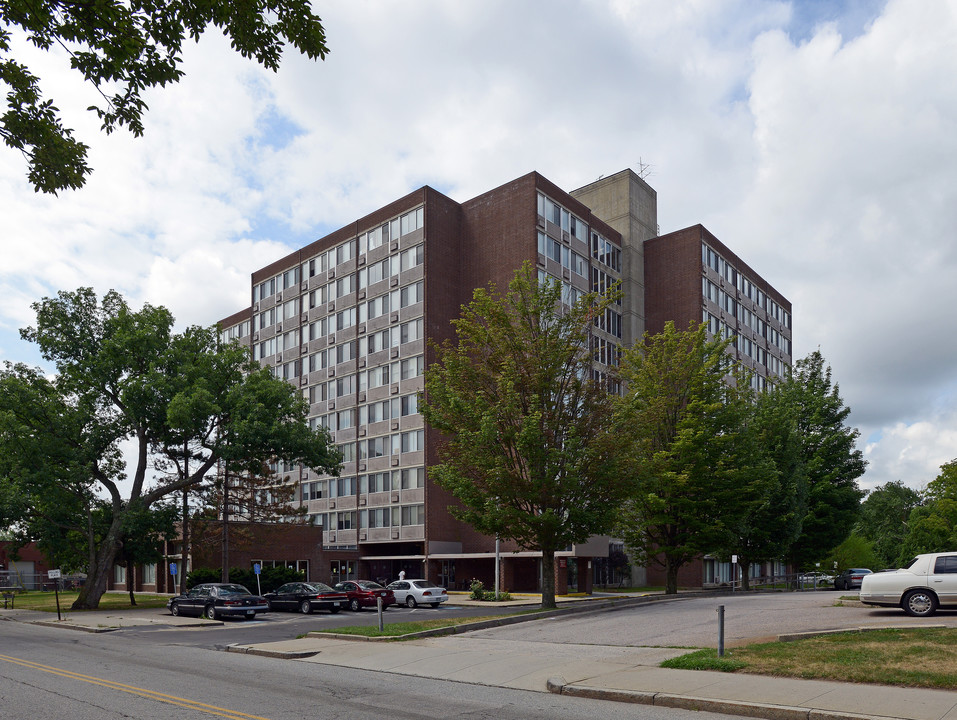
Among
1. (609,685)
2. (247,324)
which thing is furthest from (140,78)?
(247,324)

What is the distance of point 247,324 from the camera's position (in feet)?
281

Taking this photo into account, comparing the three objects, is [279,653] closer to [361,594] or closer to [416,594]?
[361,594]

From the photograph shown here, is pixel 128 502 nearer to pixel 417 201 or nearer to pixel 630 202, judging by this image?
pixel 417 201

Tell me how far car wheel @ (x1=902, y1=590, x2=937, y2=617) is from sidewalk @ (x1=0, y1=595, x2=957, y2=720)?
266 inches

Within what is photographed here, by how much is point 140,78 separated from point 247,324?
80.4 meters

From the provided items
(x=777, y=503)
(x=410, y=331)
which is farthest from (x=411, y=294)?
(x=777, y=503)

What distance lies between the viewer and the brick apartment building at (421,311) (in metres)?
57.9

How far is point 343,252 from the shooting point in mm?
68250

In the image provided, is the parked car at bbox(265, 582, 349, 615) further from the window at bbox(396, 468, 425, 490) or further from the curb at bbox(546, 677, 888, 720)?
the curb at bbox(546, 677, 888, 720)

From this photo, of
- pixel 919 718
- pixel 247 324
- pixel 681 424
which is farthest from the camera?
pixel 247 324

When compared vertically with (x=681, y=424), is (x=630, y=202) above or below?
above

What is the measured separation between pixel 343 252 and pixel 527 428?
142ft

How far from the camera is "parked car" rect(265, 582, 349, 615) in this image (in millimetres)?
35844

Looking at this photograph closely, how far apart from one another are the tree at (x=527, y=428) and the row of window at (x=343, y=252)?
1208 inches
